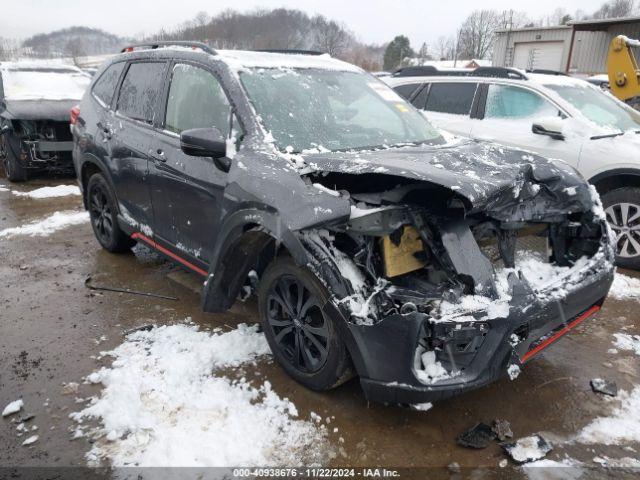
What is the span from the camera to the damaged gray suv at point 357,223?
7.59 ft

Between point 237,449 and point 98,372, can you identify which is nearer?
point 237,449

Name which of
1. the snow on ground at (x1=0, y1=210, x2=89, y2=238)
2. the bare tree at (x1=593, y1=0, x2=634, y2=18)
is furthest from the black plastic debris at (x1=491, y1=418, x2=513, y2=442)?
the bare tree at (x1=593, y1=0, x2=634, y2=18)

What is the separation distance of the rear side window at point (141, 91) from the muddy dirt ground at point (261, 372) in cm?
152

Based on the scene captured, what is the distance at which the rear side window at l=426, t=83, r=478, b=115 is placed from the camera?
616 cm

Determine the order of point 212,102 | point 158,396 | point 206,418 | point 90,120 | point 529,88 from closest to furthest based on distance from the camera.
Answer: point 206,418 < point 158,396 < point 212,102 < point 90,120 < point 529,88

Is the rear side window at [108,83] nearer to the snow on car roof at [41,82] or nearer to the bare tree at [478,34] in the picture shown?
the snow on car roof at [41,82]

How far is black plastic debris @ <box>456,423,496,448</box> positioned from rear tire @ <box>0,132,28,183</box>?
8.56m

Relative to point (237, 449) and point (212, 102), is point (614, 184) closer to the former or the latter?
point (212, 102)

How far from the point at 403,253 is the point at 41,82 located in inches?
383

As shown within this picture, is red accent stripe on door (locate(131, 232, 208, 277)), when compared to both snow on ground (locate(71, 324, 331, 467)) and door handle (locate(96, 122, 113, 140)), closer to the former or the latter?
snow on ground (locate(71, 324, 331, 467))

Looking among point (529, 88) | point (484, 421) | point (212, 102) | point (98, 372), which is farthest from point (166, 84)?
point (529, 88)

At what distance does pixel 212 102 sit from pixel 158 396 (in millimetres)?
1921

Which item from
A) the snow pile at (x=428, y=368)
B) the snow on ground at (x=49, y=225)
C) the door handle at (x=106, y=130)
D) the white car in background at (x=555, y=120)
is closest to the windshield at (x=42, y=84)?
the snow on ground at (x=49, y=225)

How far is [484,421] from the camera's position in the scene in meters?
2.73
